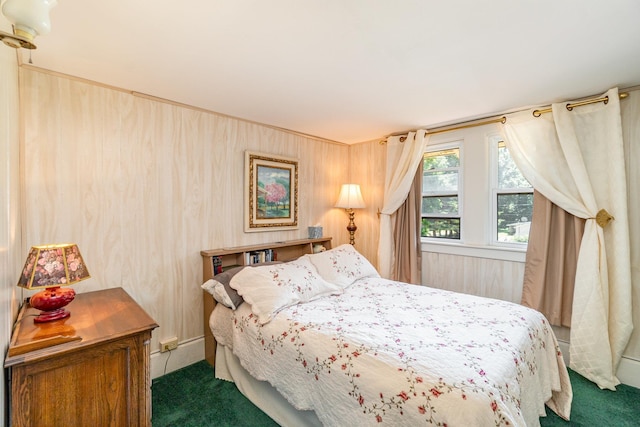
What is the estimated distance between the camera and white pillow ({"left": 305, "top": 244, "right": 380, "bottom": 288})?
2725 mm

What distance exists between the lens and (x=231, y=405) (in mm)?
2070

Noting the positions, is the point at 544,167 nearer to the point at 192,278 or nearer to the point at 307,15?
the point at 307,15

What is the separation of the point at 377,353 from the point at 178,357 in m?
1.93

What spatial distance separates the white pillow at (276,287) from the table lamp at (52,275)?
3.31ft

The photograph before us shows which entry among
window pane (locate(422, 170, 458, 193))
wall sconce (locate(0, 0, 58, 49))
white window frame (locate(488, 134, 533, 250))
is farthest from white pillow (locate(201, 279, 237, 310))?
white window frame (locate(488, 134, 533, 250))

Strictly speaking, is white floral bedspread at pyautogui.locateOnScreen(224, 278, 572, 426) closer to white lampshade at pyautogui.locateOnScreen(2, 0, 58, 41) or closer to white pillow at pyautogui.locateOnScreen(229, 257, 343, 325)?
white pillow at pyautogui.locateOnScreen(229, 257, 343, 325)

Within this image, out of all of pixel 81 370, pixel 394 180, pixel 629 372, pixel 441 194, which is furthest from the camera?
pixel 394 180

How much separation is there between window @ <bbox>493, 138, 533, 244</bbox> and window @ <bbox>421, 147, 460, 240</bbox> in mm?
396

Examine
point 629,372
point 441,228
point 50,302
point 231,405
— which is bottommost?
point 231,405

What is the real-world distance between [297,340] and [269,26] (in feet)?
5.87

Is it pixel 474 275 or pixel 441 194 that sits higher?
pixel 441 194

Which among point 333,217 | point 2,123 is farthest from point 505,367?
point 333,217

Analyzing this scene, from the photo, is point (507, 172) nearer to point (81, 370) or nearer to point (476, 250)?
point (476, 250)

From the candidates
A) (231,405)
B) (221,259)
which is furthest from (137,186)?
(231,405)
